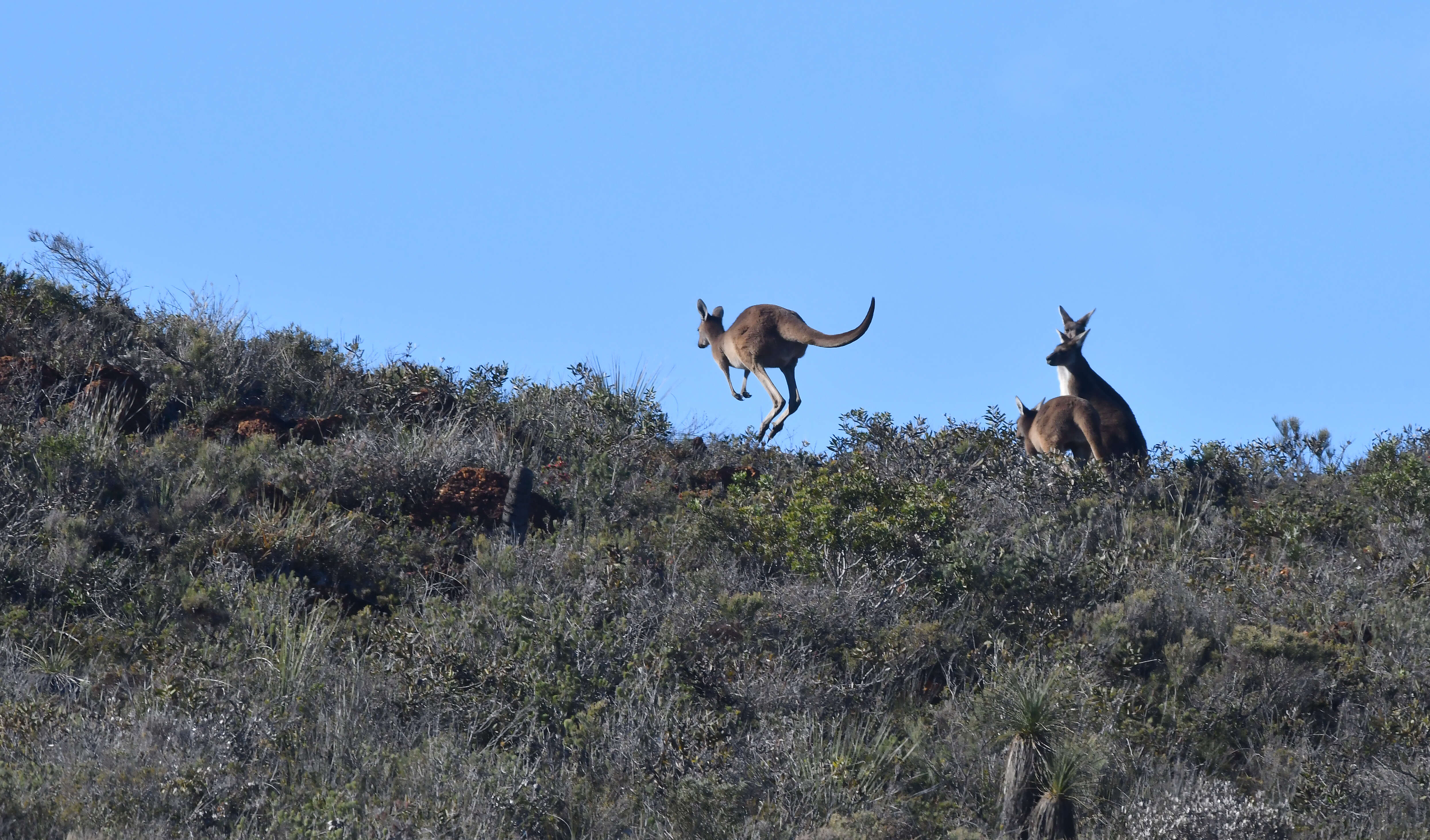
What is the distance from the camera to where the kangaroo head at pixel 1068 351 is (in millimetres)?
13695

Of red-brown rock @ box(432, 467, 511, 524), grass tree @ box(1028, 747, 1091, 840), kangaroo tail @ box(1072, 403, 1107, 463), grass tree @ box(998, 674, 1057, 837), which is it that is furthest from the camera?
kangaroo tail @ box(1072, 403, 1107, 463)

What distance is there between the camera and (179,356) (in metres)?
13.8

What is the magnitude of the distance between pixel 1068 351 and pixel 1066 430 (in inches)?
65.2

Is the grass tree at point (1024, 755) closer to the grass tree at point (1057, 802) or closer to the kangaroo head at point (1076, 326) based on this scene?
the grass tree at point (1057, 802)

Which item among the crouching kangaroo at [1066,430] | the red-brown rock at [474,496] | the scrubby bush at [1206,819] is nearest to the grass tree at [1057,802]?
the scrubby bush at [1206,819]

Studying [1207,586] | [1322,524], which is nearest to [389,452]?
[1207,586]

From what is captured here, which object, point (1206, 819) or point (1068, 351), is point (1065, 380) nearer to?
point (1068, 351)

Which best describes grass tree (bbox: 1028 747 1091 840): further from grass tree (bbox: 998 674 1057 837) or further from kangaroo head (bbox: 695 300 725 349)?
kangaroo head (bbox: 695 300 725 349)

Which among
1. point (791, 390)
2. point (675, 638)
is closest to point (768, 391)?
point (791, 390)

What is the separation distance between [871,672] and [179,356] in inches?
334

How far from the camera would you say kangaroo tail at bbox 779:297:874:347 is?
15.7 meters

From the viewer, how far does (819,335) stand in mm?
16125

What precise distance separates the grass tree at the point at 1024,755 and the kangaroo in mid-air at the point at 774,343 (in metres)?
8.81

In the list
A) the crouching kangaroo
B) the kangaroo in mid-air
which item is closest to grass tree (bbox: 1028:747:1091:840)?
the crouching kangaroo
